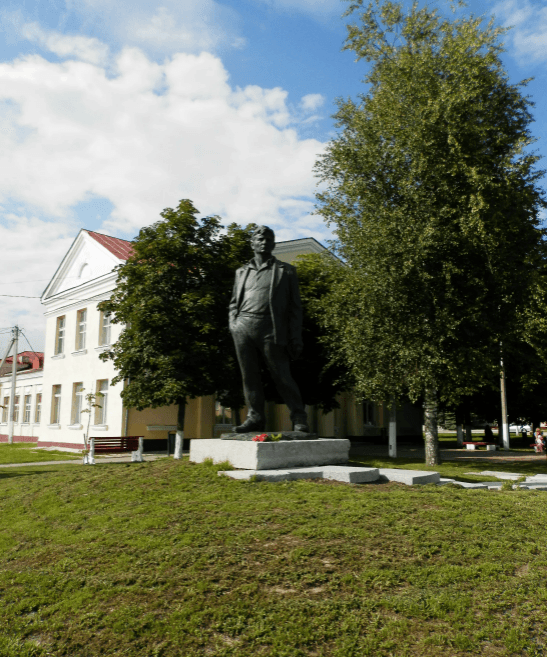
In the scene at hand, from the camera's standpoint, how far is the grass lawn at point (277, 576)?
11.3 ft

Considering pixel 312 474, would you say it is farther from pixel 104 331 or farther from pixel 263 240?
pixel 104 331

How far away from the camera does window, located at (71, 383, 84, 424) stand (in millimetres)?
23953

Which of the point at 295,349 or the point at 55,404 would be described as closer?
the point at 295,349

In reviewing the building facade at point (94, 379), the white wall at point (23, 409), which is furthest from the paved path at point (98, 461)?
the white wall at point (23, 409)

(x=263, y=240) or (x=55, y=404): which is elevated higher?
(x=263, y=240)

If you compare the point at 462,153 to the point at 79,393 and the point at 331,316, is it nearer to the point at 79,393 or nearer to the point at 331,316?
the point at 331,316

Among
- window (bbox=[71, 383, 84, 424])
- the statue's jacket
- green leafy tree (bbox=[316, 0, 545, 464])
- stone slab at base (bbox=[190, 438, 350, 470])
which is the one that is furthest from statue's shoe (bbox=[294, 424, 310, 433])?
window (bbox=[71, 383, 84, 424])

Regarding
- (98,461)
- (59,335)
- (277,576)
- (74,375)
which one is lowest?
(98,461)

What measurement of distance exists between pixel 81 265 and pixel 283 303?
19678 mm

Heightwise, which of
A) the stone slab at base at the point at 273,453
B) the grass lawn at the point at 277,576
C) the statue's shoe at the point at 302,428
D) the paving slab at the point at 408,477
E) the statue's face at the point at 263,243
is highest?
the statue's face at the point at 263,243

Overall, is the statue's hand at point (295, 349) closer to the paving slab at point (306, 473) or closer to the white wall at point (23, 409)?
the paving slab at point (306, 473)

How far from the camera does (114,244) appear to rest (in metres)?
25.5

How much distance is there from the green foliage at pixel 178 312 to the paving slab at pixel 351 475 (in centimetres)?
794

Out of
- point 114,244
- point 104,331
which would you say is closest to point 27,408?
point 104,331
